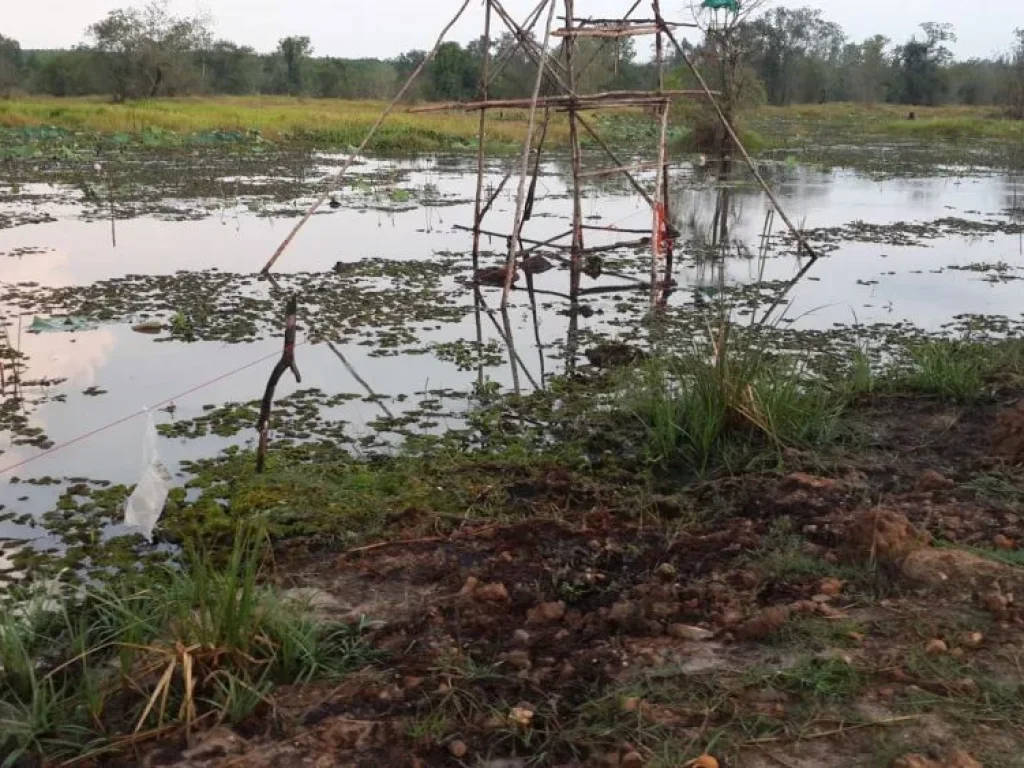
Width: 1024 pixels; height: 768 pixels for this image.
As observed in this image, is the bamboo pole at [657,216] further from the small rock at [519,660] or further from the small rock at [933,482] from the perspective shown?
the small rock at [519,660]

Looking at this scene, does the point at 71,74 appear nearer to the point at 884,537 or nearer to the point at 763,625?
the point at 884,537

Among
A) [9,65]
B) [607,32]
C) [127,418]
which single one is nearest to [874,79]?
[9,65]

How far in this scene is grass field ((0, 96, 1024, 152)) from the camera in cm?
2539

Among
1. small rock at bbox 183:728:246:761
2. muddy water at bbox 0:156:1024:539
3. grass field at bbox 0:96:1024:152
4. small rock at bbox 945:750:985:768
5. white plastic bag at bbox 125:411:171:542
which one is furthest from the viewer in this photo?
grass field at bbox 0:96:1024:152

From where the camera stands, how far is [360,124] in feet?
92.8

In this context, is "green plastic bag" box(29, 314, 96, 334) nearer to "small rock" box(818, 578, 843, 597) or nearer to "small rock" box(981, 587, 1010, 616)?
"small rock" box(818, 578, 843, 597)

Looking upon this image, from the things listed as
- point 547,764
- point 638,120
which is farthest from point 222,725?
point 638,120

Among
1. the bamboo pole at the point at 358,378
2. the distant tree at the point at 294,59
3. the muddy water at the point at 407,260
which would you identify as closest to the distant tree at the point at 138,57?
the distant tree at the point at 294,59

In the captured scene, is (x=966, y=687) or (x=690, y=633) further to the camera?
(x=690, y=633)

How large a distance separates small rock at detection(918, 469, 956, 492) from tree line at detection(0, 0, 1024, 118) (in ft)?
85.0

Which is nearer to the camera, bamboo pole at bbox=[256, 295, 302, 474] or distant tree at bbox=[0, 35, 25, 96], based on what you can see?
bamboo pole at bbox=[256, 295, 302, 474]

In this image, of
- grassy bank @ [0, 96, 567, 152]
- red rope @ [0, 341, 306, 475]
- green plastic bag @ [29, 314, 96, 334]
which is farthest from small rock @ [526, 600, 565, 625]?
grassy bank @ [0, 96, 567, 152]

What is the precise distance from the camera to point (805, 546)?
10.4ft

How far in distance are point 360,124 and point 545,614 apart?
89.7ft
